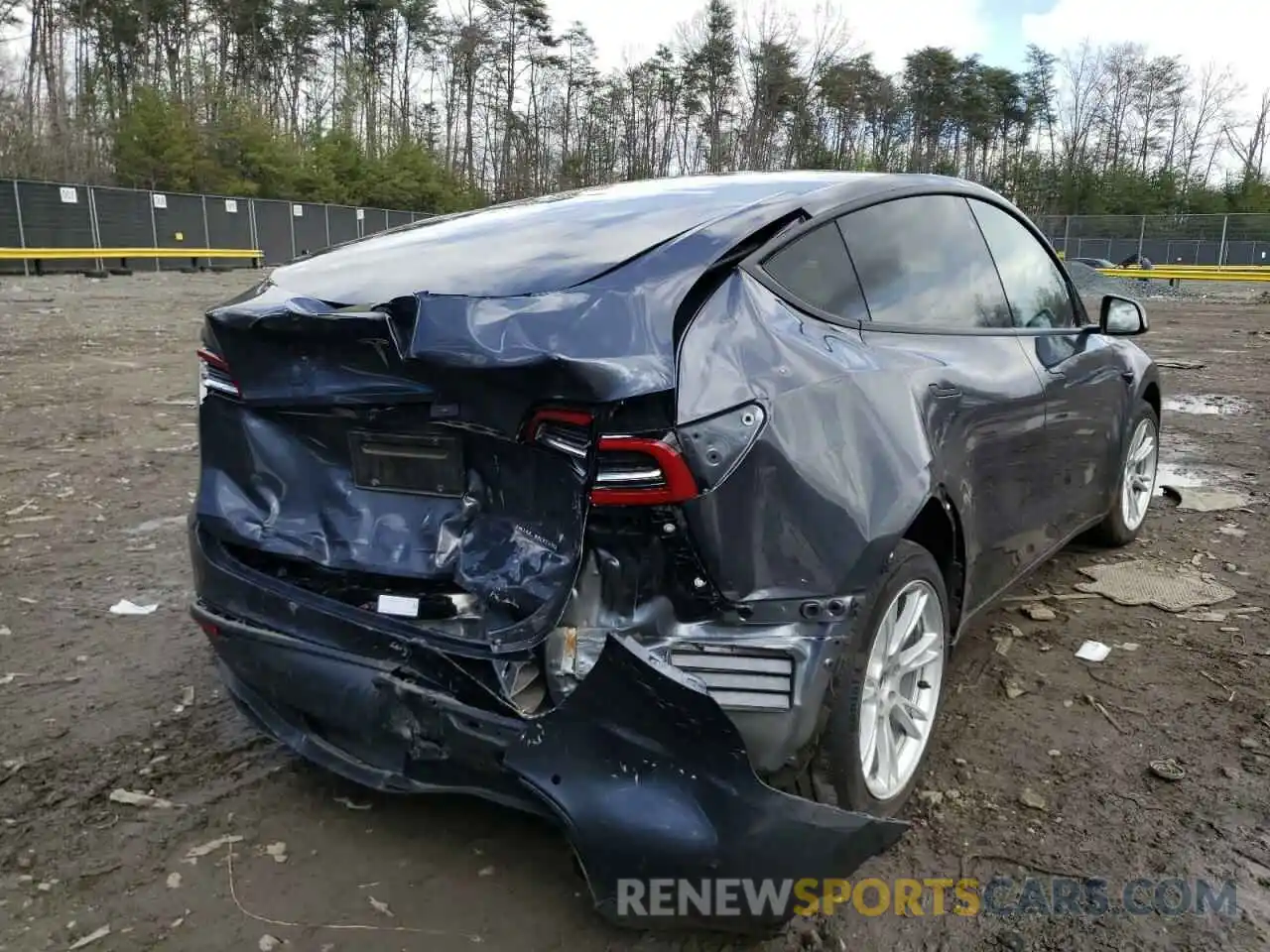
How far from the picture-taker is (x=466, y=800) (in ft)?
8.57

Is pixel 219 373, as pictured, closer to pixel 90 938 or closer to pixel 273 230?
pixel 90 938

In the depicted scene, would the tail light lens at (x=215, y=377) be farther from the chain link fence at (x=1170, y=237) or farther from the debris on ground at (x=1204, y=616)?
the chain link fence at (x=1170, y=237)

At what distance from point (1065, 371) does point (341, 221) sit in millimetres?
39714

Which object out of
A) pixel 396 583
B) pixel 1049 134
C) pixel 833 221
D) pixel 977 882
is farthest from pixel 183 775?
pixel 1049 134

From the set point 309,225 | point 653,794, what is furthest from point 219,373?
point 309,225

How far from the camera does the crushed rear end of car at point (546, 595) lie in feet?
6.14

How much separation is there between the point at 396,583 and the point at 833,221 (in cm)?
154

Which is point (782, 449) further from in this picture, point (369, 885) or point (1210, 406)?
point (1210, 406)

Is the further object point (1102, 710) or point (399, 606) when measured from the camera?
point (1102, 710)

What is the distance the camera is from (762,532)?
2.01 metres

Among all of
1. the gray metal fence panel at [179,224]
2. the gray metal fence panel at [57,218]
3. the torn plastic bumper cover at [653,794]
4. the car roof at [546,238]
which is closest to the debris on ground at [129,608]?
the car roof at [546,238]

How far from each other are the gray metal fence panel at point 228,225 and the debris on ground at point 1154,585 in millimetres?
32291

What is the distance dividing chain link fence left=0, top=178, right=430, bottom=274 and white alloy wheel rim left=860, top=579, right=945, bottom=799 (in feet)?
66.6

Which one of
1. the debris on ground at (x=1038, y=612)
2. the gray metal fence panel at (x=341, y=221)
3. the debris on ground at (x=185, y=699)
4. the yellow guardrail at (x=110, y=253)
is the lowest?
the debris on ground at (x=185, y=699)
